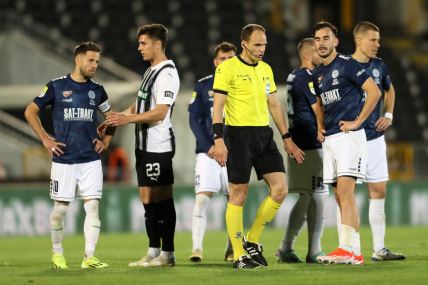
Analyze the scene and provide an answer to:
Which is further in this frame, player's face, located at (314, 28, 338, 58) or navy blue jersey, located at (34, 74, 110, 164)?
navy blue jersey, located at (34, 74, 110, 164)

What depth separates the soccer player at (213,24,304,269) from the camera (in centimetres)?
1138

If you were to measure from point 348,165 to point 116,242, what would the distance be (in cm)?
727

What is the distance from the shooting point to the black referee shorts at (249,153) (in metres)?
11.4

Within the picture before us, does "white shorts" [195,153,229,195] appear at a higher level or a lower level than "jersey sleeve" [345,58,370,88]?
lower

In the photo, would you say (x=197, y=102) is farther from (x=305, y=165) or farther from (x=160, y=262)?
(x=160, y=262)

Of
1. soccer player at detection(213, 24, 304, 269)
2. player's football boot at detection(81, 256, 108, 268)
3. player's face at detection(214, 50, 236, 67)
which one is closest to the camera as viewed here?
soccer player at detection(213, 24, 304, 269)

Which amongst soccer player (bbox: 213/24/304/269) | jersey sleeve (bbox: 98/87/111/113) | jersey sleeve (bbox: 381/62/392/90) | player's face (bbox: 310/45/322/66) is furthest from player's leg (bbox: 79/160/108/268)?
jersey sleeve (bbox: 381/62/392/90)

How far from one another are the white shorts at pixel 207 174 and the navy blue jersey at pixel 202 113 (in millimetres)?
127

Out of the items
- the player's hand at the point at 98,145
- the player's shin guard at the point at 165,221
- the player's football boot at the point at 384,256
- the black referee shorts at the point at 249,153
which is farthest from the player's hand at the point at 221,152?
the player's football boot at the point at 384,256

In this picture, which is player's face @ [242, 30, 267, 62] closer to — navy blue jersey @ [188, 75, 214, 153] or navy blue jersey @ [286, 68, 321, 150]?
navy blue jersey @ [286, 68, 321, 150]

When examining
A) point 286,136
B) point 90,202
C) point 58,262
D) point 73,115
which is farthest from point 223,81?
point 58,262

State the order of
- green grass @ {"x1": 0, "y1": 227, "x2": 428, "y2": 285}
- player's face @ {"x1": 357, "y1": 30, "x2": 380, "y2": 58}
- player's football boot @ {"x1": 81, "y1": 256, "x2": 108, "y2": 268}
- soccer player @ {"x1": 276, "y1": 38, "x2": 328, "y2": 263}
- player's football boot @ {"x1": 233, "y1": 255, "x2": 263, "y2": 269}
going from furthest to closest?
soccer player @ {"x1": 276, "y1": 38, "x2": 328, "y2": 263}
player's face @ {"x1": 357, "y1": 30, "x2": 380, "y2": 58}
player's football boot @ {"x1": 81, "y1": 256, "x2": 108, "y2": 268}
player's football boot @ {"x1": 233, "y1": 255, "x2": 263, "y2": 269}
green grass @ {"x1": 0, "y1": 227, "x2": 428, "y2": 285}

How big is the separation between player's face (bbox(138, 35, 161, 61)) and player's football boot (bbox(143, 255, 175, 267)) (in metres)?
2.01

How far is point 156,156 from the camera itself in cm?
1189
